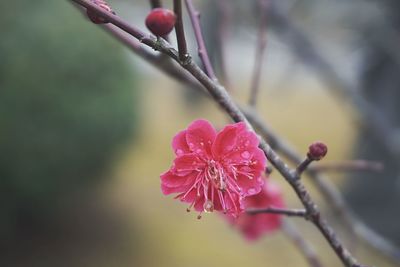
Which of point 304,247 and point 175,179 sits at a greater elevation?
point 175,179

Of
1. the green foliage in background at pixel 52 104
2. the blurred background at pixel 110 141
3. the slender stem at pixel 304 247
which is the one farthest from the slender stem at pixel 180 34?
the green foliage in background at pixel 52 104

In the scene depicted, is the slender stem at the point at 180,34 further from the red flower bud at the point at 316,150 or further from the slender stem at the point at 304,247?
the slender stem at the point at 304,247

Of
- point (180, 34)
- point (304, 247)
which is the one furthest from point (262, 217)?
point (180, 34)

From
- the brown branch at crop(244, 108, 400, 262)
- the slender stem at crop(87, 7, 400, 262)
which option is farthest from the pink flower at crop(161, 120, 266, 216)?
the brown branch at crop(244, 108, 400, 262)

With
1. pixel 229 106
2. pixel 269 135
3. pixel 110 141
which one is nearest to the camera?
pixel 229 106

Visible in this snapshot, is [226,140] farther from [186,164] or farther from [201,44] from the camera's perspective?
[201,44]

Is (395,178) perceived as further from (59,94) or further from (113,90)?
(59,94)

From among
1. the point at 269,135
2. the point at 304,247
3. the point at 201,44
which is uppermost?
the point at 201,44
